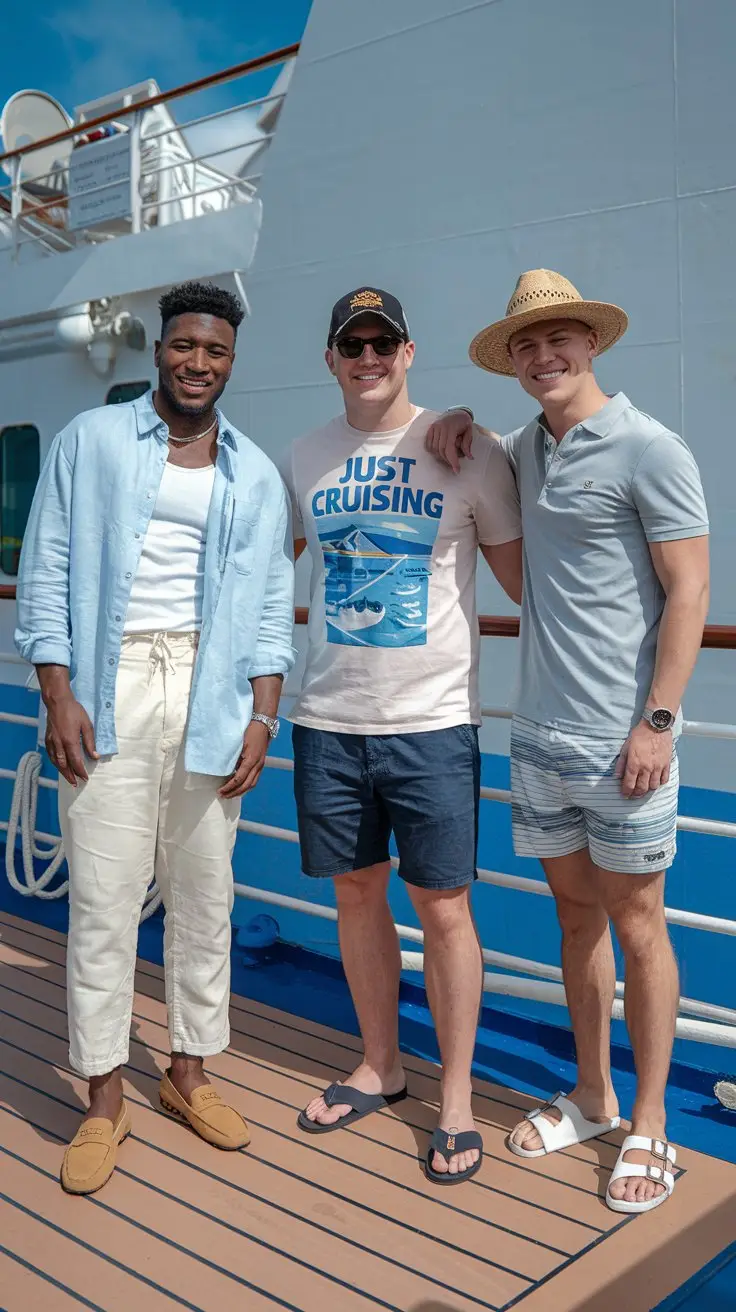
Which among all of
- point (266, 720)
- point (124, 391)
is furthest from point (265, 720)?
point (124, 391)

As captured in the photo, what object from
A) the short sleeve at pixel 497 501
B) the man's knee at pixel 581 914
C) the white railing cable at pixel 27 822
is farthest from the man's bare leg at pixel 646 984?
the white railing cable at pixel 27 822

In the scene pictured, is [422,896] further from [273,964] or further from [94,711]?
[273,964]

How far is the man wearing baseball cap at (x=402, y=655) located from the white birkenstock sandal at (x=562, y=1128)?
0.45 feet

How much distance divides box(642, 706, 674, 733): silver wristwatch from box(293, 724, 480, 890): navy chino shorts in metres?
0.43

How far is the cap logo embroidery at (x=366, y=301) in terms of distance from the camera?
85.9 inches

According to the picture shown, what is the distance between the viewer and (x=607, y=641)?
80.8 inches

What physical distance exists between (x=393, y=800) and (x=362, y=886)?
267mm

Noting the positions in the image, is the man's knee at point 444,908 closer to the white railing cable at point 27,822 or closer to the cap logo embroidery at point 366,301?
the cap logo embroidery at point 366,301

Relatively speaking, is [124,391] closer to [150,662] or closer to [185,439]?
[185,439]

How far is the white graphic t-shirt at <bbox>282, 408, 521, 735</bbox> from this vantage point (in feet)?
7.40

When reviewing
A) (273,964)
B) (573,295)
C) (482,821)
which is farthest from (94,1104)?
(482,821)

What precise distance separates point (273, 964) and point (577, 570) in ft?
7.06

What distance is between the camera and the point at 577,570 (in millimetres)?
2066

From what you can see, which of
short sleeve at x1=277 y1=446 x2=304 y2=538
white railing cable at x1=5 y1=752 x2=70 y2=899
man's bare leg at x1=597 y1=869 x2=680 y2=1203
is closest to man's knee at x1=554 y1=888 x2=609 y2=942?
man's bare leg at x1=597 y1=869 x2=680 y2=1203
